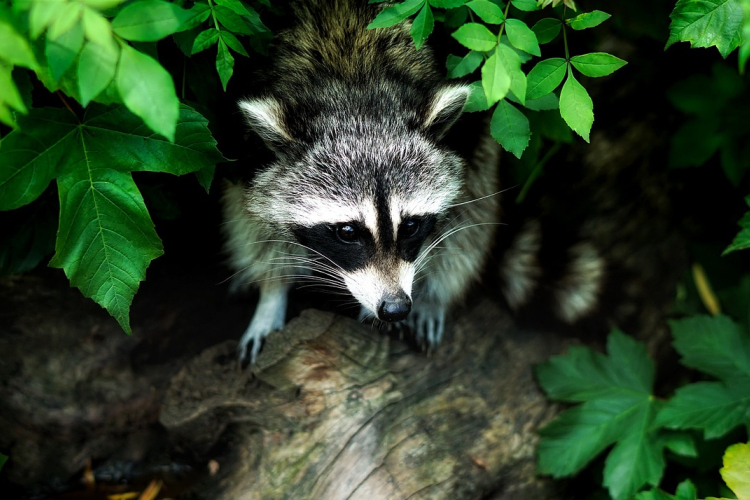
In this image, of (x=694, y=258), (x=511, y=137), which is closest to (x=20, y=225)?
(x=511, y=137)

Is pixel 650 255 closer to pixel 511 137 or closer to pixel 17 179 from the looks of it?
pixel 511 137

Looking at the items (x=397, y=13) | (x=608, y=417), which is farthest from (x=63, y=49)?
(x=608, y=417)

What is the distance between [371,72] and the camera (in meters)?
2.32

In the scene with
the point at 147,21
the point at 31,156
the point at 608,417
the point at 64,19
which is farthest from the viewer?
the point at 608,417

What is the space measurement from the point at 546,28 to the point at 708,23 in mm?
382

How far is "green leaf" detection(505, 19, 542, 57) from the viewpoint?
163 cm

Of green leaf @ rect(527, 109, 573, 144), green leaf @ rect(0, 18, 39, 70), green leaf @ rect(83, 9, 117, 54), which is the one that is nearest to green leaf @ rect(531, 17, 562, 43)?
green leaf @ rect(527, 109, 573, 144)

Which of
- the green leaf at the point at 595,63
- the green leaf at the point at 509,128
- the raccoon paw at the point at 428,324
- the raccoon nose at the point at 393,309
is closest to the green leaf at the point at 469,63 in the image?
the green leaf at the point at 509,128

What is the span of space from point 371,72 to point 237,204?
2.21 ft

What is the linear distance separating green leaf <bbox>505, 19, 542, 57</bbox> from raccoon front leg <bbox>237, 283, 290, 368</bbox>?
55.7 inches

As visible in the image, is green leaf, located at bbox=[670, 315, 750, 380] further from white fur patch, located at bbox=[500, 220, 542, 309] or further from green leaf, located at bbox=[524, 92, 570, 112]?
green leaf, located at bbox=[524, 92, 570, 112]

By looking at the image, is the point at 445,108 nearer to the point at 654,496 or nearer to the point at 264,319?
the point at 264,319

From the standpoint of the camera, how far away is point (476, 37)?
1.59 meters

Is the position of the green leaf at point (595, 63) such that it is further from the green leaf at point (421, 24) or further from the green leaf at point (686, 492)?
the green leaf at point (686, 492)
